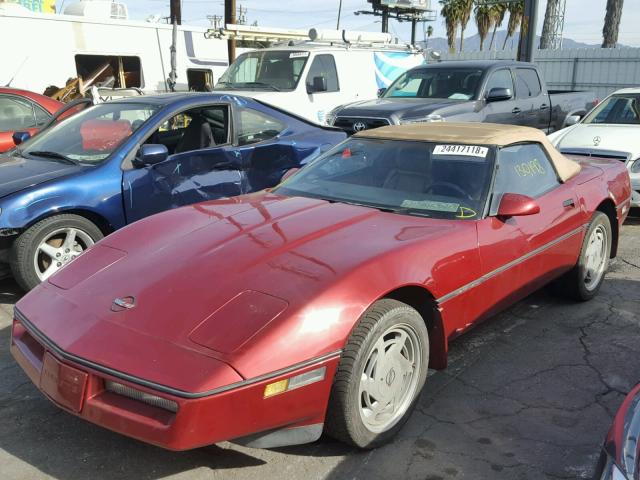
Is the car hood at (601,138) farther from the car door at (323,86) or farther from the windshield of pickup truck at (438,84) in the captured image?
the car door at (323,86)

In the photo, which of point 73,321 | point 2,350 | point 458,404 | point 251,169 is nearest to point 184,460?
point 73,321

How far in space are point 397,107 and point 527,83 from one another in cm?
267

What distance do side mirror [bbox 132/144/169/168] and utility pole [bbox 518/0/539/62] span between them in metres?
10.2

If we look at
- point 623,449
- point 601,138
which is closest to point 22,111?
point 601,138

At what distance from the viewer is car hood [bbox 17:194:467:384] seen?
261 cm

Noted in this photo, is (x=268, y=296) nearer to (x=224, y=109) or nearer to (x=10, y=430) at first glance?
(x=10, y=430)

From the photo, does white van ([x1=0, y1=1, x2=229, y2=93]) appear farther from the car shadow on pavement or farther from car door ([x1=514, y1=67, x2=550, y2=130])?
the car shadow on pavement

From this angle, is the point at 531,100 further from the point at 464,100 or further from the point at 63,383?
the point at 63,383

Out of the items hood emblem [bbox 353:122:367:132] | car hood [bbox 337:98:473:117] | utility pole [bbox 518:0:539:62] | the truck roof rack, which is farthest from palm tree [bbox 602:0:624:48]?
hood emblem [bbox 353:122:367:132]

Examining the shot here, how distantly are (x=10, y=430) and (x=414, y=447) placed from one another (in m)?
1.94

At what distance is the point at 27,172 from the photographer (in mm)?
5008

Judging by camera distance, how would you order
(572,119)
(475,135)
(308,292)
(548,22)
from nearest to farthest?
(308,292) → (475,135) → (572,119) → (548,22)

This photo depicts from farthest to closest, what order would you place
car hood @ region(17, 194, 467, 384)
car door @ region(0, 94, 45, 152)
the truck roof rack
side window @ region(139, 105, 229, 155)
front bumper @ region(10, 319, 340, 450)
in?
the truck roof rack
car door @ region(0, 94, 45, 152)
side window @ region(139, 105, 229, 155)
car hood @ region(17, 194, 467, 384)
front bumper @ region(10, 319, 340, 450)

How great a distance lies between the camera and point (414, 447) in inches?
118
